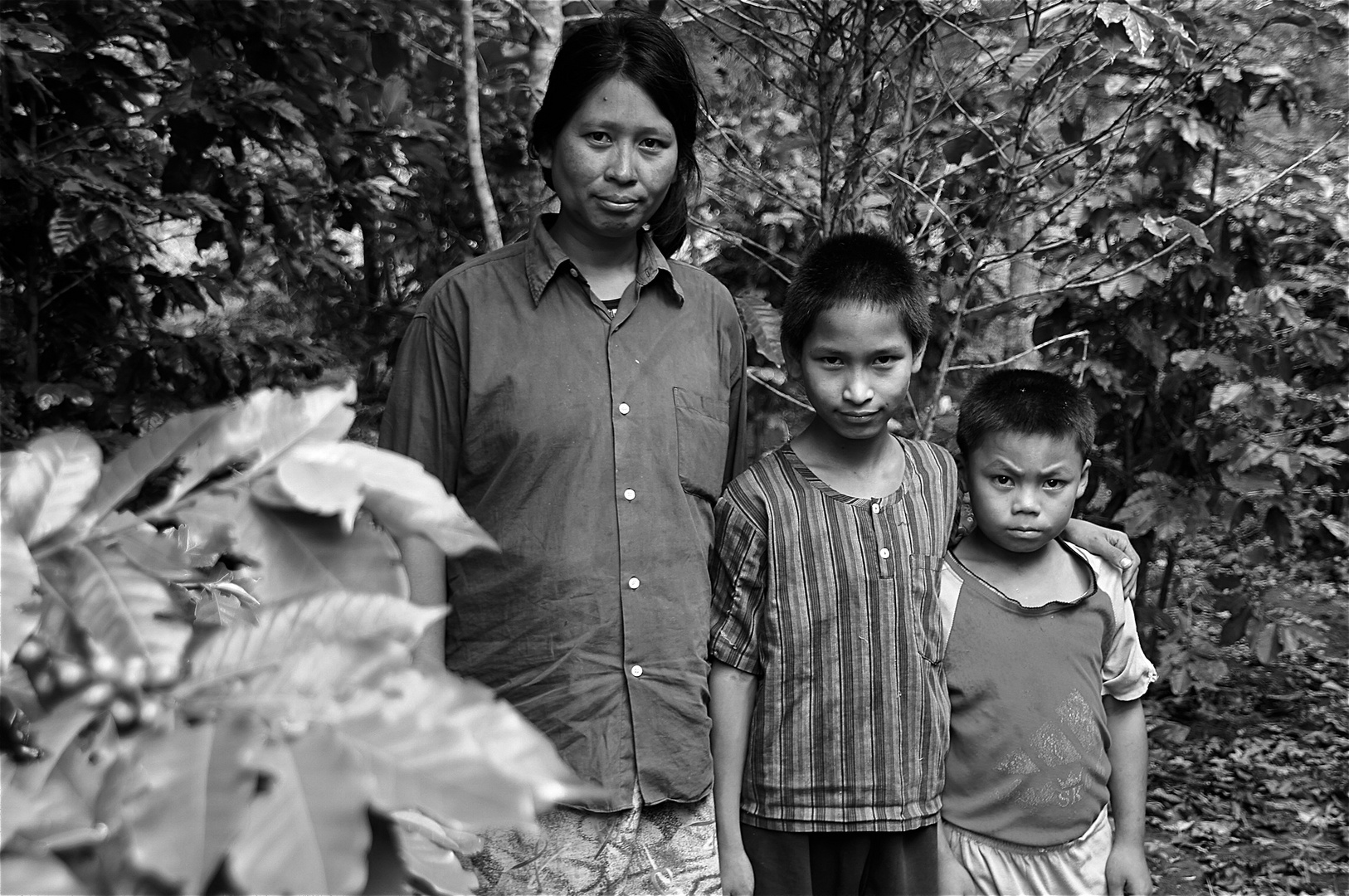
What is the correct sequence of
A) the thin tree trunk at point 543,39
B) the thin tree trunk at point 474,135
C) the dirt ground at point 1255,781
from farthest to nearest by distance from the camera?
the dirt ground at point 1255,781
the thin tree trunk at point 543,39
the thin tree trunk at point 474,135

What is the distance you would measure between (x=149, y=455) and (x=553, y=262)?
4.00ft

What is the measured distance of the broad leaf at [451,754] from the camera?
56cm

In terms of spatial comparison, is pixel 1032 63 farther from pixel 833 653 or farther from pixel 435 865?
pixel 435 865

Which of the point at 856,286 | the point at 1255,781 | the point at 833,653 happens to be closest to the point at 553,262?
the point at 856,286

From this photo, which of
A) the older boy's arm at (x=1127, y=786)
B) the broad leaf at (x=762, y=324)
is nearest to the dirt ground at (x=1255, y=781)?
the older boy's arm at (x=1127, y=786)

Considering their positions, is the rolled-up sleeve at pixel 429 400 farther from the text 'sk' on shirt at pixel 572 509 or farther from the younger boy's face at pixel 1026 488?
the younger boy's face at pixel 1026 488

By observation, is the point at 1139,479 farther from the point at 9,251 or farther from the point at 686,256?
the point at 9,251

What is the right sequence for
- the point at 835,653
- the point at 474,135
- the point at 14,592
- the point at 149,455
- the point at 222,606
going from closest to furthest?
the point at 14,592 → the point at 149,455 → the point at 222,606 → the point at 835,653 → the point at 474,135

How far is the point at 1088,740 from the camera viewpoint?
2.02 m

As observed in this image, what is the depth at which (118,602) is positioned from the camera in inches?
27.0

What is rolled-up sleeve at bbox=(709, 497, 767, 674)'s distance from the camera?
1.96m

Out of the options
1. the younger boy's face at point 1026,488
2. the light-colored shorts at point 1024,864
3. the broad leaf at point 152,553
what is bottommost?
the light-colored shorts at point 1024,864

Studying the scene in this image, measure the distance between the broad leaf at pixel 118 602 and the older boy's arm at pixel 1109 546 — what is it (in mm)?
1790

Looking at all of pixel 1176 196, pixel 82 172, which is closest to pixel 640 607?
pixel 82 172
